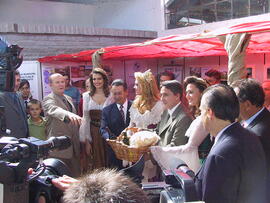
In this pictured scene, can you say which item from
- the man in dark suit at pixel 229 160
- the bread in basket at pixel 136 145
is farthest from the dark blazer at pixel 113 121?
the man in dark suit at pixel 229 160

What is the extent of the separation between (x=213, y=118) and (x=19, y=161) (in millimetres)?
992

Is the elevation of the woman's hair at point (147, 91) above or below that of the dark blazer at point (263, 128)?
→ above

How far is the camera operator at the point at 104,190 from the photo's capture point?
2.84ft

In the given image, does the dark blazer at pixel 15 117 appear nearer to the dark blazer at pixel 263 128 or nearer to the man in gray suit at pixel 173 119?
the man in gray suit at pixel 173 119

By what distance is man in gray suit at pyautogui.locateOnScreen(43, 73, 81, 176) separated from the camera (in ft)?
12.4

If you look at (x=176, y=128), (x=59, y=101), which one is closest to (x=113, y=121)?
(x=59, y=101)

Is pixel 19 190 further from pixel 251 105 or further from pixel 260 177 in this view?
pixel 251 105

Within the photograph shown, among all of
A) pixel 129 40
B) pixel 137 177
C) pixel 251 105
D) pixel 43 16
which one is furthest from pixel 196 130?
pixel 43 16

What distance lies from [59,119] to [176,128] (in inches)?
61.7

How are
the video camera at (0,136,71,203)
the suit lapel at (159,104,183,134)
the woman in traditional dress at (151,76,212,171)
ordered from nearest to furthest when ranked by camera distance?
the video camera at (0,136,71,203)
the woman in traditional dress at (151,76,212,171)
the suit lapel at (159,104,183,134)

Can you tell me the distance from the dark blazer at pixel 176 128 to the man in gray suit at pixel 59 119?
1213mm

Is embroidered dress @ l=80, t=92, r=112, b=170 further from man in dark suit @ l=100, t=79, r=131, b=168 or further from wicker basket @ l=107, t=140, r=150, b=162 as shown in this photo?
wicker basket @ l=107, t=140, r=150, b=162

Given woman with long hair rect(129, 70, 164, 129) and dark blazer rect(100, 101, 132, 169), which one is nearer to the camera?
woman with long hair rect(129, 70, 164, 129)

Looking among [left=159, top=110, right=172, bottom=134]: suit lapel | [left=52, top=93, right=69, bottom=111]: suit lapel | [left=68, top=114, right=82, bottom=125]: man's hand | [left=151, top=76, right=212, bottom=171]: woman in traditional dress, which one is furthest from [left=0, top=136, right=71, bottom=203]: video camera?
[left=52, top=93, right=69, bottom=111]: suit lapel
